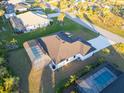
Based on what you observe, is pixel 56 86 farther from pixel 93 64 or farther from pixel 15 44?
pixel 15 44

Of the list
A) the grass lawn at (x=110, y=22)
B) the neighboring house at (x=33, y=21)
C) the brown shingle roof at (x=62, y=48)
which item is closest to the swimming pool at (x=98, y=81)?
the brown shingle roof at (x=62, y=48)

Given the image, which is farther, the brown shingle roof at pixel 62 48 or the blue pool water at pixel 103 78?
the brown shingle roof at pixel 62 48

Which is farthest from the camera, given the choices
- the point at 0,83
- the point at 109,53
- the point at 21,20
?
the point at 21,20

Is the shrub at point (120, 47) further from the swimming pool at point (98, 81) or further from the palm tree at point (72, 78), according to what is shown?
the palm tree at point (72, 78)

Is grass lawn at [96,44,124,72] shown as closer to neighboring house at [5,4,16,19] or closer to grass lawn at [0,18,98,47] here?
grass lawn at [0,18,98,47]

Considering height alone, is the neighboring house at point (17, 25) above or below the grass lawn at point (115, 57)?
above

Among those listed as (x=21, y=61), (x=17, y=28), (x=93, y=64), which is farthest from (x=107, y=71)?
(x=17, y=28)

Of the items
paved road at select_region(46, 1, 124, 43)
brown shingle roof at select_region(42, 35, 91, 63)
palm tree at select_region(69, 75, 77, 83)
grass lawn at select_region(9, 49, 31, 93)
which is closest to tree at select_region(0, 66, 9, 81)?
grass lawn at select_region(9, 49, 31, 93)
